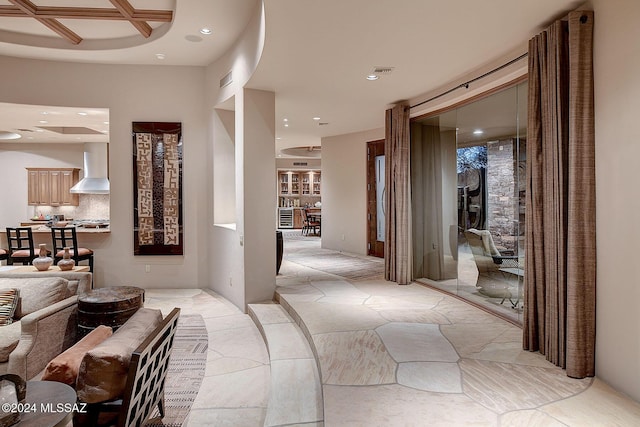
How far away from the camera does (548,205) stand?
9.76 feet

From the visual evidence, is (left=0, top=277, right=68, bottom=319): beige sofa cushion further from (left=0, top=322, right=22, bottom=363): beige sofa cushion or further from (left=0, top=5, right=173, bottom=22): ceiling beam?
(left=0, top=5, right=173, bottom=22): ceiling beam

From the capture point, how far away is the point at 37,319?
310cm

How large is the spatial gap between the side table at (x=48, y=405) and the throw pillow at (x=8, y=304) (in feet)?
5.67

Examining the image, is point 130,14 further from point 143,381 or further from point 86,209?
point 86,209

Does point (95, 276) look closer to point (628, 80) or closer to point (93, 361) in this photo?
point (93, 361)

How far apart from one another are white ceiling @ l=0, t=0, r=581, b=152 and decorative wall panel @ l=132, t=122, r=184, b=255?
109 cm

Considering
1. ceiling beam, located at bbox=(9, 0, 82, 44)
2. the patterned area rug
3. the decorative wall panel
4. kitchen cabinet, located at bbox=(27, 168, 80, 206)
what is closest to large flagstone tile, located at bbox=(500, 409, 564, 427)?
the patterned area rug

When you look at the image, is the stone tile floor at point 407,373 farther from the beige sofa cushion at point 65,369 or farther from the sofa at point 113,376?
the beige sofa cushion at point 65,369

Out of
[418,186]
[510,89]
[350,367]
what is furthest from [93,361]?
[418,186]

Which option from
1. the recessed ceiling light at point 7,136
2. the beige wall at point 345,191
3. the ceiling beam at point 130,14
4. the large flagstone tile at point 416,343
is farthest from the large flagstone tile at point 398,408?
the recessed ceiling light at point 7,136

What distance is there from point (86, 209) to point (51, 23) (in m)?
7.25

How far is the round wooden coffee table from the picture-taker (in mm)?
3418

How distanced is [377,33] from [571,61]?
1408 millimetres

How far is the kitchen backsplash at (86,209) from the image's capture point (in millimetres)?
10930
